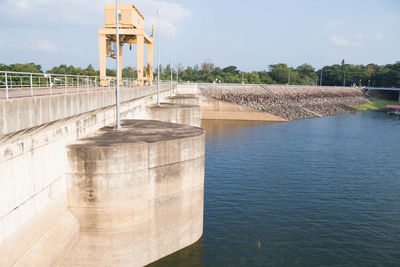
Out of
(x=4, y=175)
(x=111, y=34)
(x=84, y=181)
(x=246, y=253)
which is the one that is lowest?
(x=246, y=253)

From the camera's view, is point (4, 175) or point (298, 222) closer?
point (4, 175)

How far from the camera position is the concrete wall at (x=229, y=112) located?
72.1 metres

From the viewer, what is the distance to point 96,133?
1697cm

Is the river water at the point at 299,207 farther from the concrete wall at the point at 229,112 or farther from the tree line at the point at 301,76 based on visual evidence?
the tree line at the point at 301,76

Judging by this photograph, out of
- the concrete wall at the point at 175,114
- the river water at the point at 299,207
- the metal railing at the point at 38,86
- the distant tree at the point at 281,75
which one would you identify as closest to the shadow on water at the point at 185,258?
the river water at the point at 299,207

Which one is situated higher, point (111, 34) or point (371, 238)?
point (111, 34)

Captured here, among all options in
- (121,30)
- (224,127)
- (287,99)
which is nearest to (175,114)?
(121,30)

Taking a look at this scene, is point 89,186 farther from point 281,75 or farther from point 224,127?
point 281,75

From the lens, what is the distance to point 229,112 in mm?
72938

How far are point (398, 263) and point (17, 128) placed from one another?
17674 mm

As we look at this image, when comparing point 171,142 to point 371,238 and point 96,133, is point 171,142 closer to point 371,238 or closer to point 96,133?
point 96,133

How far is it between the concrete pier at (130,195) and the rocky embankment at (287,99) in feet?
196

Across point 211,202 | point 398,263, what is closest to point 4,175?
point 211,202

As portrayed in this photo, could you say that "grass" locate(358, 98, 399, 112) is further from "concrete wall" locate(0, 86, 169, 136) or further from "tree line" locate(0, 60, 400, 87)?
"concrete wall" locate(0, 86, 169, 136)
